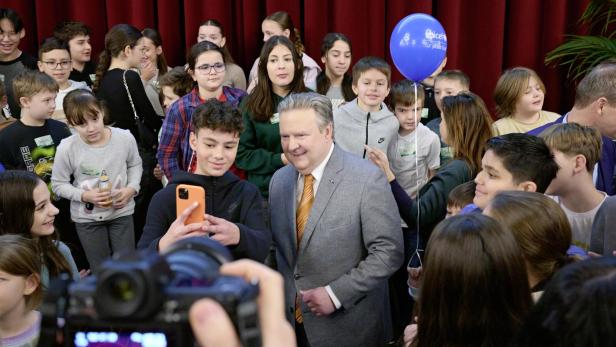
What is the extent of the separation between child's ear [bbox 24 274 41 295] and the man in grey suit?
2.78 ft

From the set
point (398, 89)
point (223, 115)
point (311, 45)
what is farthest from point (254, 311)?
Answer: point (311, 45)

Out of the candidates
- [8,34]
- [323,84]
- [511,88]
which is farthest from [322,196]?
[8,34]

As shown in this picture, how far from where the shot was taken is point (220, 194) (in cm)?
217

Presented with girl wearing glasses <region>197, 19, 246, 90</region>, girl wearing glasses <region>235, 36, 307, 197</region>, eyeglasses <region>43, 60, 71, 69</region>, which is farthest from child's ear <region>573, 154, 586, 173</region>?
eyeglasses <region>43, 60, 71, 69</region>

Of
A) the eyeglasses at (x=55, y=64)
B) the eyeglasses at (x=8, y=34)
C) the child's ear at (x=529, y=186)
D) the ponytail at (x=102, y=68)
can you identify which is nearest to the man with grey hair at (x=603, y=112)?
the child's ear at (x=529, y=186)

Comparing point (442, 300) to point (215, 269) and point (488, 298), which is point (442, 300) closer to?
point (488, 298)

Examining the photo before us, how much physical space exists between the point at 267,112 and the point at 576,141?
1.61 meters

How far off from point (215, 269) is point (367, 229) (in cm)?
136

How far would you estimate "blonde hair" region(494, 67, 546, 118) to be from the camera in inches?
148

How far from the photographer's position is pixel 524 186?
85.0 inches

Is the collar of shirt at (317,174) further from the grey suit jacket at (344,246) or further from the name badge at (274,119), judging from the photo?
the name badge at (274,119)

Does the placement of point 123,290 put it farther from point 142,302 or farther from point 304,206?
point 304,206

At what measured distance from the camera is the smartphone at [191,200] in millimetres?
1886

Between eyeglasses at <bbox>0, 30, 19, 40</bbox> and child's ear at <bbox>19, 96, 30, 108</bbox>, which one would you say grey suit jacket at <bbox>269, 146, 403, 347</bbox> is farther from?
eyeglasses at <bbox>0, 30, 19, 40</bbox>
